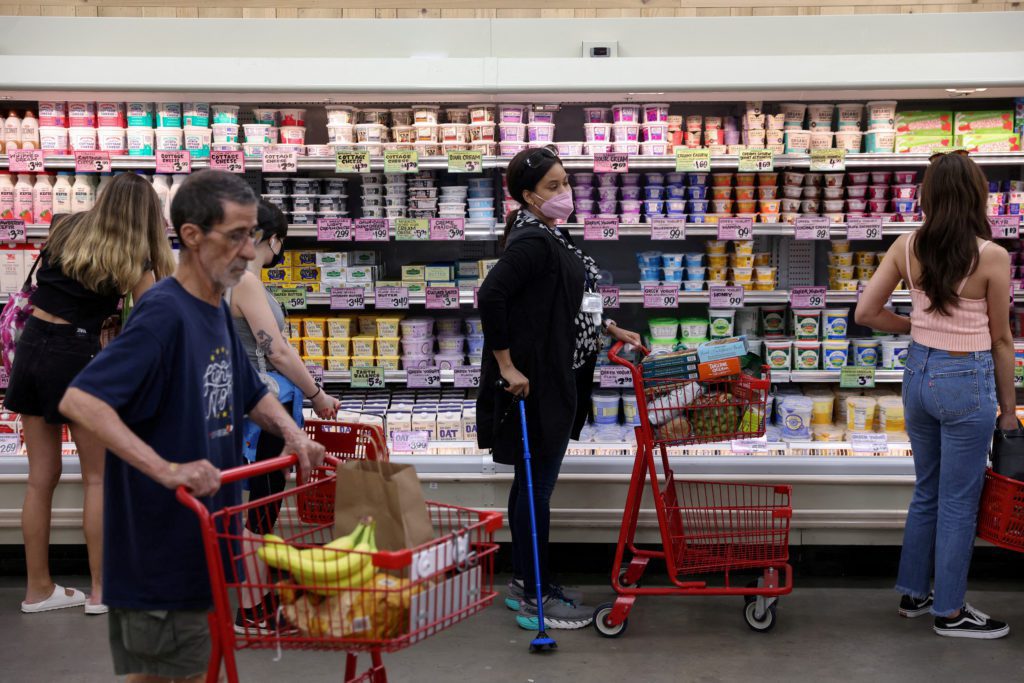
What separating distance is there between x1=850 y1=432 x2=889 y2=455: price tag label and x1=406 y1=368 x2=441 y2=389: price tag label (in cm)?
185

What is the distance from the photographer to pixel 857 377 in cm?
459

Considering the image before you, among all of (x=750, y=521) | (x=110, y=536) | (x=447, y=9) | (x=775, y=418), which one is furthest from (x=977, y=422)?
(x=447, y=9)

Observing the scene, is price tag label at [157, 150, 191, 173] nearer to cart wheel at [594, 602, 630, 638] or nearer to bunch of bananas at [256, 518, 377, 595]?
cart wheel at [594, 602, 630, 638]

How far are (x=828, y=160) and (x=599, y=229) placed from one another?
3.41ft

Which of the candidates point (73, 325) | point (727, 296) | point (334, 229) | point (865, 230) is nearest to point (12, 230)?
point (73, 325)

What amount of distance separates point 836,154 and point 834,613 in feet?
6.34

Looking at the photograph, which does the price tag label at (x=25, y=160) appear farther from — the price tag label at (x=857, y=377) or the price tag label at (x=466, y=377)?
the price tag label at (x=857, y=377)

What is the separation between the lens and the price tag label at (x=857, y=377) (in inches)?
180

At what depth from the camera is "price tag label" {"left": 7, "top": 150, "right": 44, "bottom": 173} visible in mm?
4531

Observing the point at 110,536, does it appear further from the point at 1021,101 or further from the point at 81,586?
the point at 1021,101

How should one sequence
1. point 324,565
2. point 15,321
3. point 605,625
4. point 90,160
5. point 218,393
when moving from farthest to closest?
1. point 90,160
2. point 15,321
3. point 605,625
4. point 218,393
5. point 324,565

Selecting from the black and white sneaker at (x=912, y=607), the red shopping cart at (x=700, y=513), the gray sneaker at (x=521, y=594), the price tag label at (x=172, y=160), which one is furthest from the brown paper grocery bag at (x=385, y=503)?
the price tag label at (x=172, y=160)

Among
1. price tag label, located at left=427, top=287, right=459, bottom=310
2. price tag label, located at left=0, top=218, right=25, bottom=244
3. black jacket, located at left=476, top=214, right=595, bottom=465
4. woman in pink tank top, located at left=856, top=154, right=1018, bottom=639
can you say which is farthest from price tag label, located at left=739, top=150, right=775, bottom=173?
price tag label, located at left=0, top=218, right=25, bottom=244

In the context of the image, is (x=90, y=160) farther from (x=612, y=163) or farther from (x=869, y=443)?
(x=869, y=443)
